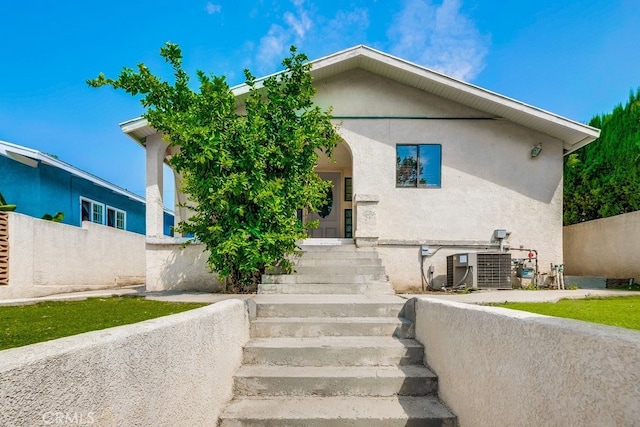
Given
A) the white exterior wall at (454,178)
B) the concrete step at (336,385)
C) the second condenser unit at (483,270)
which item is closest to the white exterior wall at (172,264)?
the white exterior wall at (454,178)

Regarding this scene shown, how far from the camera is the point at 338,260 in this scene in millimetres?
5773

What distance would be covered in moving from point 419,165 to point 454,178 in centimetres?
90

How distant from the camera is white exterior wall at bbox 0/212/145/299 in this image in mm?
6492

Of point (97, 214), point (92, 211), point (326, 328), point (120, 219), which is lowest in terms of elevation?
point (326, 328)

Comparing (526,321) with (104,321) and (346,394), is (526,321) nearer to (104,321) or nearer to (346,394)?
(346,394)

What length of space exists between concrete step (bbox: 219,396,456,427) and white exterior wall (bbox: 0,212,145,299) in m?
6.91

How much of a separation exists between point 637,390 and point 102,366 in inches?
81.0

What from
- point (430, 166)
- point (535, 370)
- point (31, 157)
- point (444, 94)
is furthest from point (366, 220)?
point (31, 157)

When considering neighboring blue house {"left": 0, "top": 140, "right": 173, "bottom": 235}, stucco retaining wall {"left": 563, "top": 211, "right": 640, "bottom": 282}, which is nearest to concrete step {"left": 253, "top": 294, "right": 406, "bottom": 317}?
neighboring blue house {"left": 0, "top": 140, "right": 173, "bottom": 235}

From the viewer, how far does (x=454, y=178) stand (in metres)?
7.30

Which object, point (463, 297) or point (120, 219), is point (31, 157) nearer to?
point (120, 219)

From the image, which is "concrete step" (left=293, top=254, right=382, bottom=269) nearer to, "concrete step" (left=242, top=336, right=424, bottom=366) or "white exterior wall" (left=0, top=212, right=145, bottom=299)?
"concrete step" (left=242, top=336, right=424, bottom=366)

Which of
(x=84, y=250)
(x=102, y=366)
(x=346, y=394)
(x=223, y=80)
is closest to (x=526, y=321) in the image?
(x=346, y=394)

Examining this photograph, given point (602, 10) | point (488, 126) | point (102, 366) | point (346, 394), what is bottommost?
point (346, 394)
